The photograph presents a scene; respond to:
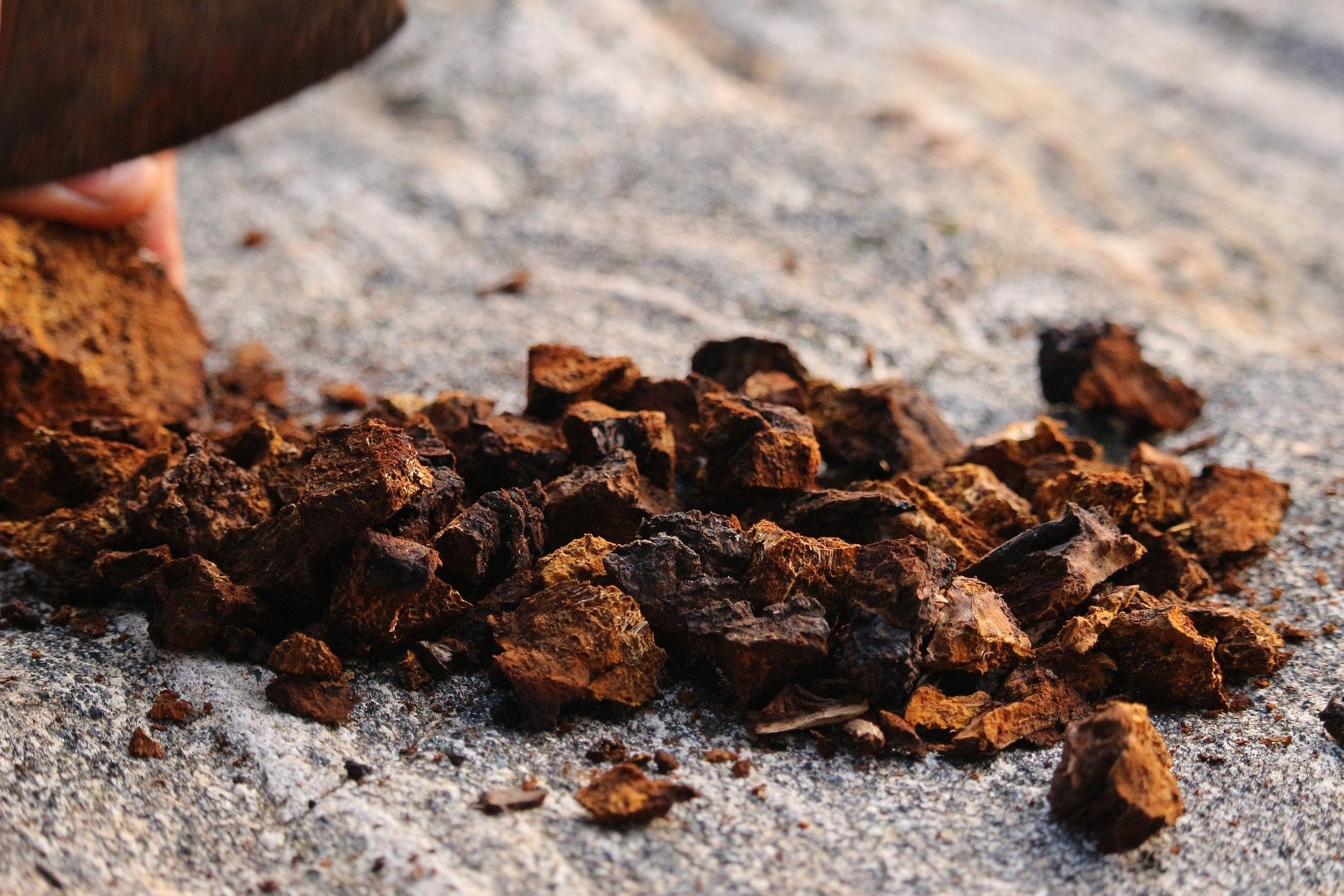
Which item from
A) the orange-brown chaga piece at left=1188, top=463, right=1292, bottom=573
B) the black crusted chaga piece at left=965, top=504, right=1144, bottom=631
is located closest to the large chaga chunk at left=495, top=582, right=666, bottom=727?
the black crusted chaga piece at left=965, top=504, right=1144, bottom=631

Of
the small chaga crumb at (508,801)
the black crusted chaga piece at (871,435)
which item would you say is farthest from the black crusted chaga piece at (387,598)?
the black crusted chaga piece at (871,435)

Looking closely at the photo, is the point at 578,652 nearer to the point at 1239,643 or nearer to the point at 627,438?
the point at 627,438

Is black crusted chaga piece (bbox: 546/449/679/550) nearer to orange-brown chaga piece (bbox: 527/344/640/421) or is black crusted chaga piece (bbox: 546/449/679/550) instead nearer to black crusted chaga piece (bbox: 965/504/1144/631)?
orange-brown chaga piece (bbox: 527/344/640/421)

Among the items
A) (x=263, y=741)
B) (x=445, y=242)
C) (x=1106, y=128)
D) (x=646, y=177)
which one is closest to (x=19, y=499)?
(x=263, y=741)

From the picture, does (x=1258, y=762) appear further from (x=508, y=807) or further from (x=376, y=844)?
(x=376, y=844)

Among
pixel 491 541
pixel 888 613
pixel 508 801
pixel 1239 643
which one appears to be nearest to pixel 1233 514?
pixel 1239 643

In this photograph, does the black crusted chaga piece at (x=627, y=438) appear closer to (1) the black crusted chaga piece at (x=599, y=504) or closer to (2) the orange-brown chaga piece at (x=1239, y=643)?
(1) the black crusted chaga piece at (x=599, y=504)
